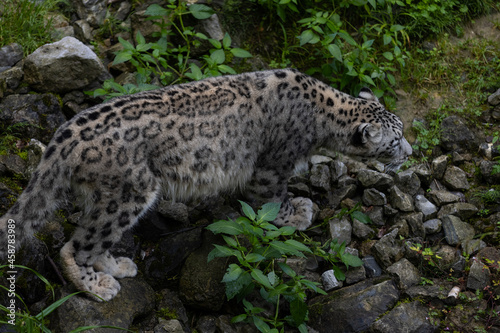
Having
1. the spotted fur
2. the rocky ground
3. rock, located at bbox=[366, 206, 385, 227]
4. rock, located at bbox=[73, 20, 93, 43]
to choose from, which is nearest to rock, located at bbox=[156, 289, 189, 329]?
the rocky ground

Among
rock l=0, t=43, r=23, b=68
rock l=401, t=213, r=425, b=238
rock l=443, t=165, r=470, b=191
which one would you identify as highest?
rock l=0, t=43, r=23, b=68

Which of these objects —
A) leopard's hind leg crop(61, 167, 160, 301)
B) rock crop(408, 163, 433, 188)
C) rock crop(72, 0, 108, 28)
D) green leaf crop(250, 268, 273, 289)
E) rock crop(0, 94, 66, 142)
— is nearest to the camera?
green leaf crop(250, 268, 273, 289)

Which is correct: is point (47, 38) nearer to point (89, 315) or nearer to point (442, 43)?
point (89, 315)

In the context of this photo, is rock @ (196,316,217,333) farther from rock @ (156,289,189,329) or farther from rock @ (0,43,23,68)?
rock @ (0,43,23,68)

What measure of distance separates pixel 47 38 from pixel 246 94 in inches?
135

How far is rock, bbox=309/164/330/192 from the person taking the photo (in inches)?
265

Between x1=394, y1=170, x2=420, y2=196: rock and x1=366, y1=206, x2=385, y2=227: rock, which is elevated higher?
x1=394, y1=170, x2=420, y2=196: rock

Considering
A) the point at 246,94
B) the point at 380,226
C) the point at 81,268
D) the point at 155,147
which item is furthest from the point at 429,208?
the point at 81,268

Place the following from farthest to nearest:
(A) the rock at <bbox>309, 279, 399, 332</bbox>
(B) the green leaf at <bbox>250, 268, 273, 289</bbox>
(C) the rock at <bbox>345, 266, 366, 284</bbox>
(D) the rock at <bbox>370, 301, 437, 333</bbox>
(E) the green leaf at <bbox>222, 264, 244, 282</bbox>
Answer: (C) the rock at <bbox>345, 266, 366, 284</bbox>
(A) the rock at <bbox>309, 279, 399, 332</bbox>
(D) the rock at <bbox>370, 301, 437, 333</bbox>
(E) the green leaf at <bbox>222, 264, 244, 282</bbox>
(B) the green leaf at <bbox>250, 268, 273, 289</bbox>

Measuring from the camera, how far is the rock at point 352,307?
4953mm

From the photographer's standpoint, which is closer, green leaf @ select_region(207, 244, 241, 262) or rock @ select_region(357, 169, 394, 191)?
green leaf @ select_region(207, 244, 241, 262)

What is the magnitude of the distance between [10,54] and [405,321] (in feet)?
19.7

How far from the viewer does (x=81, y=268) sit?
194 inches

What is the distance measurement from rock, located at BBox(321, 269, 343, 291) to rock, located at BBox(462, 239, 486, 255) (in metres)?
1.45
